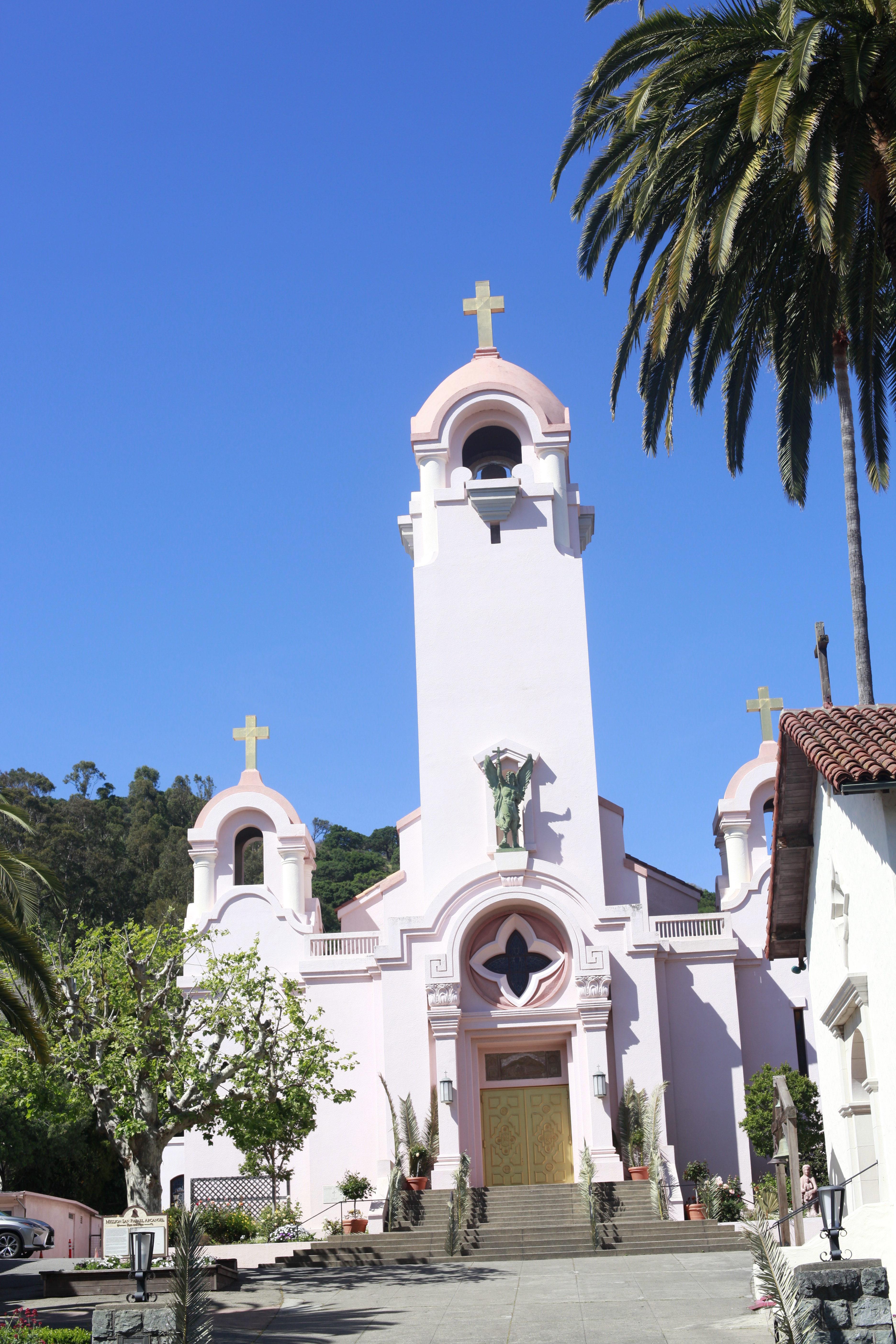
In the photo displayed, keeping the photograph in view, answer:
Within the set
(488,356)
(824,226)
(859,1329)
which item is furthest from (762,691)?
(859,1329)

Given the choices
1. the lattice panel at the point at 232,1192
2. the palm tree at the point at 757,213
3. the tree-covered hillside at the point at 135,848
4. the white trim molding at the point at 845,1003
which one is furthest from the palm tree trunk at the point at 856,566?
the tree-covered hillside at the point at 135,848

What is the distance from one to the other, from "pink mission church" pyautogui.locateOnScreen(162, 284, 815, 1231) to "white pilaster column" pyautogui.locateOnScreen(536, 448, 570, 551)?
6 centimetres

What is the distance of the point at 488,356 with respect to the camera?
113 feet

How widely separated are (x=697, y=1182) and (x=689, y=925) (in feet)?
19.2

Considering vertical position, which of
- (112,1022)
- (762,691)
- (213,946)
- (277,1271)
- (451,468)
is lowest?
(277,1271)

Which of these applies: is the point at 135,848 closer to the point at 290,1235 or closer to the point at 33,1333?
the point at 290,1235

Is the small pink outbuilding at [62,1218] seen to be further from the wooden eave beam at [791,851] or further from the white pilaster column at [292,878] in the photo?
the wooden eave beam at [791,851]

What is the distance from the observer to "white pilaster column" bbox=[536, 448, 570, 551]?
32.7 m

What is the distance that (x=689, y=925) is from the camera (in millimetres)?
31125

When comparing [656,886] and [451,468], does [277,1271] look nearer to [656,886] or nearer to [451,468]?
[656,886]

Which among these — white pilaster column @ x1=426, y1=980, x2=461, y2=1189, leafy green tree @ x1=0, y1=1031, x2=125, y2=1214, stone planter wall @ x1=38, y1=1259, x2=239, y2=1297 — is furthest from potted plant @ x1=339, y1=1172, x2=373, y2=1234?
stone planter wall @ x1=38, y1=1259, x2=239, y2=1297

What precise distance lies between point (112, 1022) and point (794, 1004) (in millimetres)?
16178

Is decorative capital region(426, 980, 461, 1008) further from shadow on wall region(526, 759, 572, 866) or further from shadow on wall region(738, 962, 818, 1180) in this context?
shadow on wall region(738, 962, 818, 1180)

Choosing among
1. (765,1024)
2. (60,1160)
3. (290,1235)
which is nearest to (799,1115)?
(765,1024)
